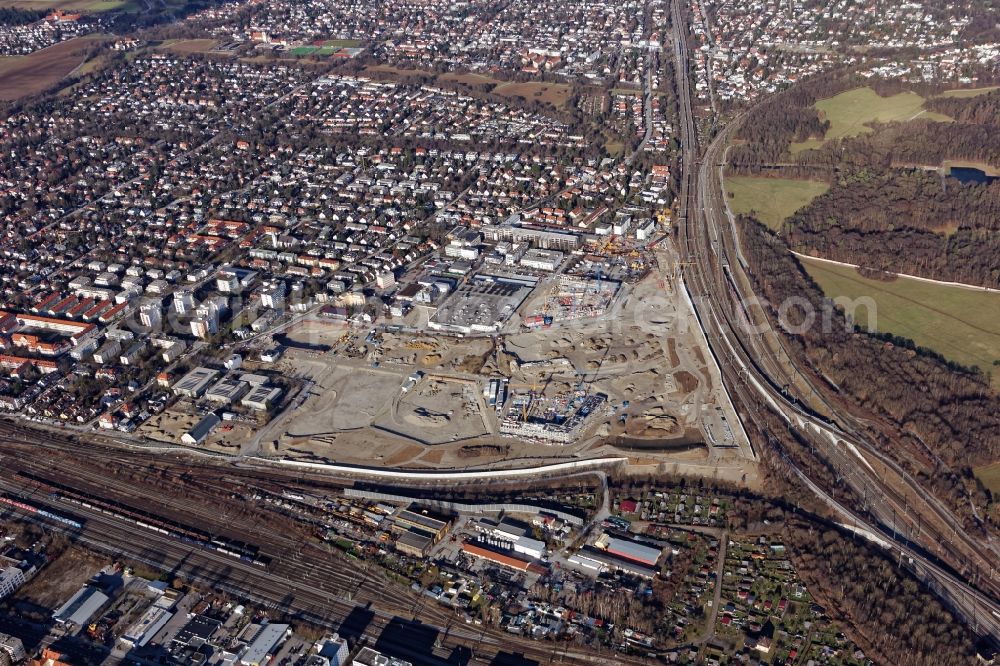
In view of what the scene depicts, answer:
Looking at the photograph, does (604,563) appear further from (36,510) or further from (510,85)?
(510,85)

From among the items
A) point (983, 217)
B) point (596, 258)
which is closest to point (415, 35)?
point (596, 258)

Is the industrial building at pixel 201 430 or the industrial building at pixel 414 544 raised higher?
the industrial building at pixel 201 430

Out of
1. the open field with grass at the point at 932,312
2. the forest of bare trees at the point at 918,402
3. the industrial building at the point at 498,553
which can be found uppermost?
the open field with grass at the point at 932,312

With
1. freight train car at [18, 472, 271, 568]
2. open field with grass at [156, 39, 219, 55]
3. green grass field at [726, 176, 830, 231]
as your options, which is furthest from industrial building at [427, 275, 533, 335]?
open field with grass at [156, 39, 219, 55]

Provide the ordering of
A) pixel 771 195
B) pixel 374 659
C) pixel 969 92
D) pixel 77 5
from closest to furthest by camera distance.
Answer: pixel 374 659
pixel 771 195
pixel 969 92
pixel 77 5

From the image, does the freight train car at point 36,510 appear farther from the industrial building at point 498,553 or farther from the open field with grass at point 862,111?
the open field with grass at point 862,111

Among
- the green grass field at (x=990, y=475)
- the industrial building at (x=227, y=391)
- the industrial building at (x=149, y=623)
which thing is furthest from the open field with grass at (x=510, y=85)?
the industrial building at (x=149, y=623)

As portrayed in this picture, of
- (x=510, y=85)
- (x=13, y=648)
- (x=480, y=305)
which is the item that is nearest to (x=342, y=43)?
(x=510, y=85)
